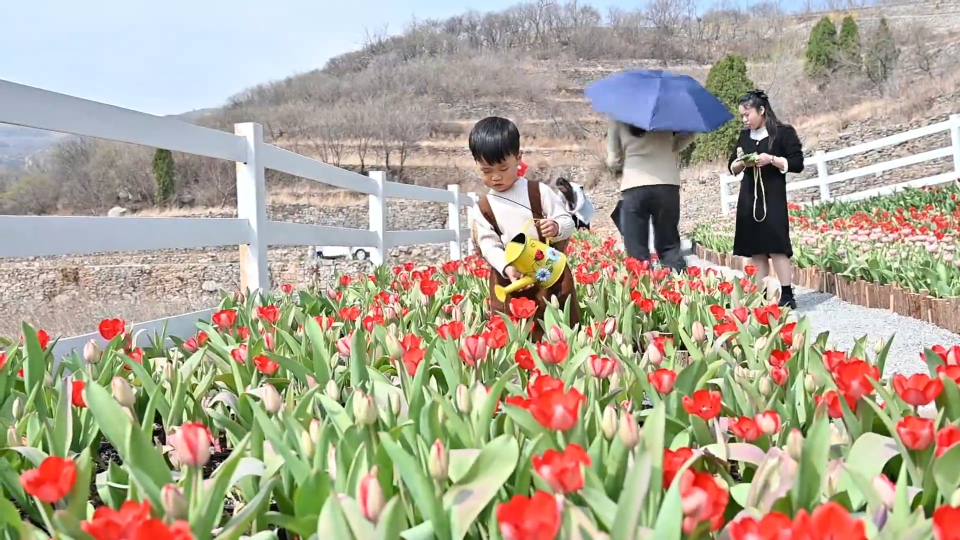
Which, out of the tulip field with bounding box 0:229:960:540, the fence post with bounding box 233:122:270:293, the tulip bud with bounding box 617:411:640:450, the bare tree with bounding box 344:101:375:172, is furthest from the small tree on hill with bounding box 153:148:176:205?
the tulip bud with bounding box 617:411:640:450

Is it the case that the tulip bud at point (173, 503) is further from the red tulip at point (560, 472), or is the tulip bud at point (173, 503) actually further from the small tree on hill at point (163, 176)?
the small tree on hill at point (163, 176)

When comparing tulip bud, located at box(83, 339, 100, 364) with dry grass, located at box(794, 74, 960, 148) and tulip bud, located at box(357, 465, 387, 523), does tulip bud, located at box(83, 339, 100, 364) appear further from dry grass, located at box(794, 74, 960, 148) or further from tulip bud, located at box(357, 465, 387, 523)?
dry grass, located at box(794, 74, 960, 148)

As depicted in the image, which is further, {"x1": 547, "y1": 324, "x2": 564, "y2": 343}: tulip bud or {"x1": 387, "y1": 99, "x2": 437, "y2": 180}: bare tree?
{"x1": 387, "y1": 99, "x2": 437, "y2": 180}: bare tree

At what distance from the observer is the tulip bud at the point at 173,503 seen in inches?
36.2

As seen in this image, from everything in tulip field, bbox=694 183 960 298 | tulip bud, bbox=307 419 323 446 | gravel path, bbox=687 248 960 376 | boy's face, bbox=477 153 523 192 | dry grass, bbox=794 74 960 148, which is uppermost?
dry grass, bbox=794 74 960 148

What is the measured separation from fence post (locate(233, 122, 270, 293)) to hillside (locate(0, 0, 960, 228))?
641 inches

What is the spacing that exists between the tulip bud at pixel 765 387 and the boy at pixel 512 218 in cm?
123

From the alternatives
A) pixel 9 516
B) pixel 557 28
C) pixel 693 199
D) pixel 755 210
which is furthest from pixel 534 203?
pixel 557 28

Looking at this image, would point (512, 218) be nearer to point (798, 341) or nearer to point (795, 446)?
point (798, 341)

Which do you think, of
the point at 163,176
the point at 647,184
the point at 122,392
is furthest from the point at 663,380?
the point at 163,176

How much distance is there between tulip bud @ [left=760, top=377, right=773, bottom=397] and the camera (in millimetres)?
1529

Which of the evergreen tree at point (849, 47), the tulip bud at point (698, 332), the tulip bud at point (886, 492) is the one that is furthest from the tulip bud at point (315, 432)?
the evergreen tree at point (849, 47)

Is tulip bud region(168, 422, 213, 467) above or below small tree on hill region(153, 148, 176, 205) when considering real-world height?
below

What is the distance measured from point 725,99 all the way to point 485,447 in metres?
24.5
